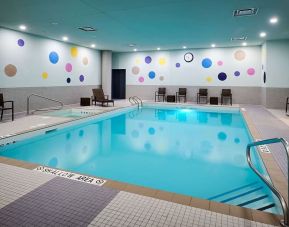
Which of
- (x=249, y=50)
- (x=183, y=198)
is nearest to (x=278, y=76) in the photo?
(x=249, y=50)

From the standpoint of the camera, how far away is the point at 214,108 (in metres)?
10.3

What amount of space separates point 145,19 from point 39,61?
4684 mm

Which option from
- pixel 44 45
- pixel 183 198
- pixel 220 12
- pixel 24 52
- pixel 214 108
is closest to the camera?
pixel 183 198

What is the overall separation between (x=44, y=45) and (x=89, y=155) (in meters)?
6.22

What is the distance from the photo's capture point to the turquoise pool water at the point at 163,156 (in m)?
3.09

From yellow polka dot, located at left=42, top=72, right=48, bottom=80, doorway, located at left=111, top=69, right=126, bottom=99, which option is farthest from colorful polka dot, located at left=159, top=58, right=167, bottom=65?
yellow polka dot, located at left=42, top=72, right=48, bottom=80

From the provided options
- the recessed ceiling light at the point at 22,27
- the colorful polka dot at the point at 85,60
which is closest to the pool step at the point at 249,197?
the recessed ceiling light at the point at 22,27

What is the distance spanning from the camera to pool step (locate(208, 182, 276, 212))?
2.49m

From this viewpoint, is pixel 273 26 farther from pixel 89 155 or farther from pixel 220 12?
pixel 89 155

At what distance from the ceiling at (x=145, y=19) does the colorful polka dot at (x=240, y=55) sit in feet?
8.00

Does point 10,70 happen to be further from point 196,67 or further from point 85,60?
point 196,67

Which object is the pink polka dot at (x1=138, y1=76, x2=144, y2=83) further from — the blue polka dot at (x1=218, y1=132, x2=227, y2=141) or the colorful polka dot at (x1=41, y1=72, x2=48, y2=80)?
the blue polka dot at (x1=218, y1=132, x2=227, y2=141)

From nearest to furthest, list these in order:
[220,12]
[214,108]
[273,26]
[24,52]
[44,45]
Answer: [220,12] → [273,26] → [24,52] → [44,45] → [214,108]

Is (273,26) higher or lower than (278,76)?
higher
